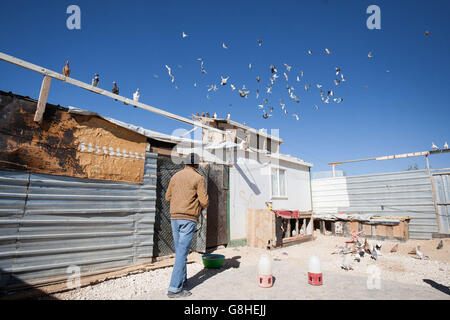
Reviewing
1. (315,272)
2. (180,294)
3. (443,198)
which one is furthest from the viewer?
(443,198)

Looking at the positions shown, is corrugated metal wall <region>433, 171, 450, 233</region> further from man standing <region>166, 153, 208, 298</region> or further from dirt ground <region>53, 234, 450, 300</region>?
man standing <region>166, 153, 208, 298</region>

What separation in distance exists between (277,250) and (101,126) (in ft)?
20.1

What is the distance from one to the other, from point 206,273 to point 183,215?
1.89 meters

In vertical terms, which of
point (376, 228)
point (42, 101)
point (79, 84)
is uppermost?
point (79, 84)

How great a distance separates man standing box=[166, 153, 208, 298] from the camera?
11.3 feet

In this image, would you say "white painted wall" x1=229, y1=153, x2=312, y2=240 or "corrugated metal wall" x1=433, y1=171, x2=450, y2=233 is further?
"corrugated metal wall" x1=433, y1=171, x2=450, y2=233

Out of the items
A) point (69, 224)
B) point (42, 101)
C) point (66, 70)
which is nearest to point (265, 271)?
point (69, 224)

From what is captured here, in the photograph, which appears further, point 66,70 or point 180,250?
point 66,70

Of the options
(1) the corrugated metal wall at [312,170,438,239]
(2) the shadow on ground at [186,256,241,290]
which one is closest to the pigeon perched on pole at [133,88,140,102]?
(2) the shadow on ground at [186,256,241,290]

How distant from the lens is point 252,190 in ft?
29.5

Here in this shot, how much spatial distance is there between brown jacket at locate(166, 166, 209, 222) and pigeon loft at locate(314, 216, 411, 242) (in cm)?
889

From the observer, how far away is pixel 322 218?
438 inches

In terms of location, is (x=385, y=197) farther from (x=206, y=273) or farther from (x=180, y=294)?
(x=180, y=294)
